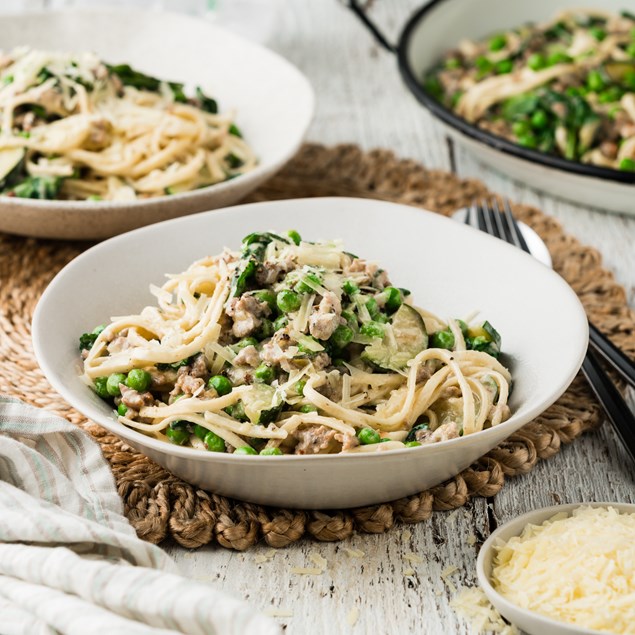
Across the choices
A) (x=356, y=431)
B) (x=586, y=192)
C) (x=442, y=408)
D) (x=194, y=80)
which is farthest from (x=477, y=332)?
(x=194, y=80)

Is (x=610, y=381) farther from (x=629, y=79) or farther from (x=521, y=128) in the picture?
(x=629, y=79)

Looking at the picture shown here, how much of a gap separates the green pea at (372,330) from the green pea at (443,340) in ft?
1.15

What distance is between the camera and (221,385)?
4.01 m

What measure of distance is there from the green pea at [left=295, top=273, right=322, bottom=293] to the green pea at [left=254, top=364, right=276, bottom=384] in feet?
1.14

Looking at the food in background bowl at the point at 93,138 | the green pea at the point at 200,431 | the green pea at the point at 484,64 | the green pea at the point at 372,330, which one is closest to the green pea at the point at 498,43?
the green pea at the point at 484,64

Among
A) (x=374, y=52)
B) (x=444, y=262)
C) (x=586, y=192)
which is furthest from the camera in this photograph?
(x=374, y=52)

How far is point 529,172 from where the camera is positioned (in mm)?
6598

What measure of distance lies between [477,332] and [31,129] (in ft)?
10.3

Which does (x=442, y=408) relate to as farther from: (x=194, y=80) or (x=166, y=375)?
(x=194, y=80)

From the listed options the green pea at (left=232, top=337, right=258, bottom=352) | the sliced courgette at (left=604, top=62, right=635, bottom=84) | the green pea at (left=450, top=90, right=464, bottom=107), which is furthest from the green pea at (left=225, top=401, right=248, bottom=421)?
the sliced courgette at (left=604, top=62, right=635, bottom=84)

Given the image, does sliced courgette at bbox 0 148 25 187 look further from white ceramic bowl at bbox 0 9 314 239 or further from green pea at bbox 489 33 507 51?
green pea at bbox 489 33 507 51

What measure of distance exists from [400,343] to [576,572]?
1.29 meters

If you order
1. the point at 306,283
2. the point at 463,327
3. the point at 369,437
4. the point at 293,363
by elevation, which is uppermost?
the point at 306,283

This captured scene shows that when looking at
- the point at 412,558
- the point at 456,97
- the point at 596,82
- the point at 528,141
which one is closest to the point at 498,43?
the point at 456,97
